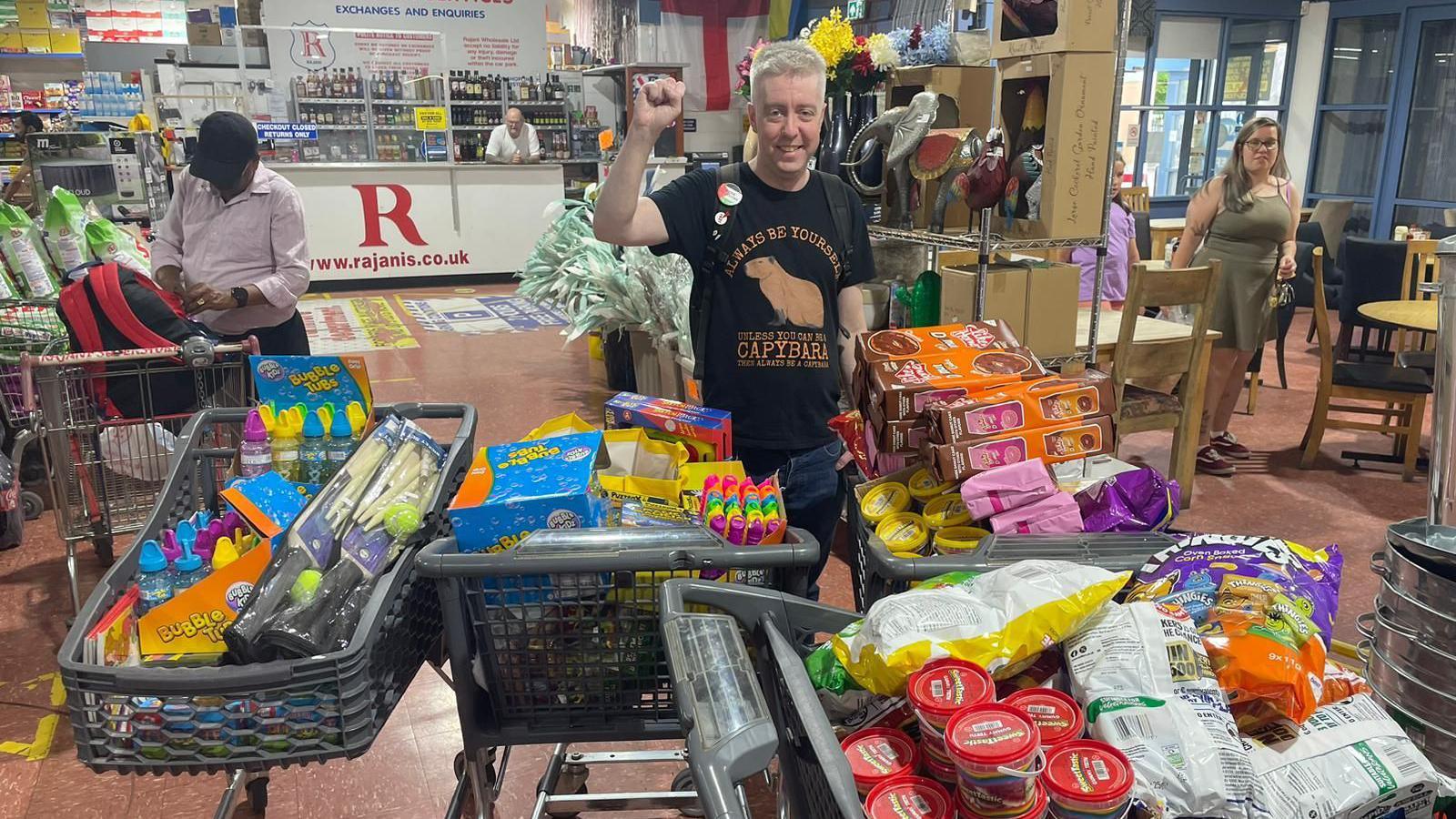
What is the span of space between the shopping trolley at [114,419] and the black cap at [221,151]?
1.87ft

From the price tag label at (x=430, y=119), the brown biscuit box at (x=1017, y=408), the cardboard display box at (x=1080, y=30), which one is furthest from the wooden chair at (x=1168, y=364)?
the price tag label at (x=430, y=119)

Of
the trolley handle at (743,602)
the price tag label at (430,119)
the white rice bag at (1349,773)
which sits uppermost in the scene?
the price tag label at (430,119)

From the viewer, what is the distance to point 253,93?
32.3 ft

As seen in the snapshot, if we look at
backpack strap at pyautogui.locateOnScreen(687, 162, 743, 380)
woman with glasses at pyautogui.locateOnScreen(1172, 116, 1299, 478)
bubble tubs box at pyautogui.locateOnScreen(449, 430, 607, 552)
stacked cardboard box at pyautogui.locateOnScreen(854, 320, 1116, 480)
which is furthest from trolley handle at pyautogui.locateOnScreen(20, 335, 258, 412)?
woman with glasses at pyautogui.locateOnScreen(1172, 116, 1299, 478)

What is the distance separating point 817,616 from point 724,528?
0.30 m

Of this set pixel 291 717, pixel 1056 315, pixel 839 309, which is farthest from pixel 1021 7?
pixel 291 717

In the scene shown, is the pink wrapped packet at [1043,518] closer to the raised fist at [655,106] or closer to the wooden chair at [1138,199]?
the raised fist at [655,106]

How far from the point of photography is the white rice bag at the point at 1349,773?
36.6 inches

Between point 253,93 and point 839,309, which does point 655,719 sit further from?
point 253,93

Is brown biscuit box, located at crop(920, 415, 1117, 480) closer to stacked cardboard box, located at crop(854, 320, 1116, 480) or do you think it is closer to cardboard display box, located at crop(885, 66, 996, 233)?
stacked cardboard box, located at crop(854, 320, 1116, 480)

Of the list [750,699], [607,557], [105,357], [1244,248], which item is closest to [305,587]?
[607,557]

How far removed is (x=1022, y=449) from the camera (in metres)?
1.48

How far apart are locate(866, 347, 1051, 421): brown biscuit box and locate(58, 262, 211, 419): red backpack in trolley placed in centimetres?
219

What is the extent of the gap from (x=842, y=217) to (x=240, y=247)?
215cm
